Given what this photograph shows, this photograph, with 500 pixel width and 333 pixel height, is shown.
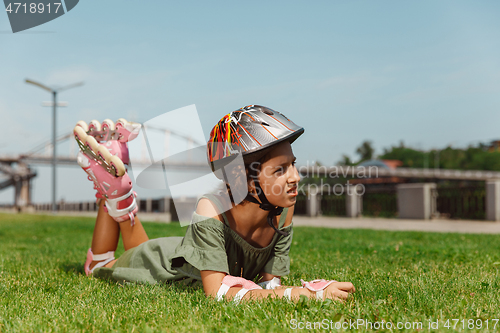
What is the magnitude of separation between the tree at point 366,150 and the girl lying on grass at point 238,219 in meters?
153

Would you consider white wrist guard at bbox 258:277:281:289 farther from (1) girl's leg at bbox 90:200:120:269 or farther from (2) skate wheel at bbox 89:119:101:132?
(2) skate wheel at bbox 89:119:101:132

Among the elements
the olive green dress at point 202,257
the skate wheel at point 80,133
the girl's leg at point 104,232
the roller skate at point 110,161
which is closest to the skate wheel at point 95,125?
the roller skate at point 110,161

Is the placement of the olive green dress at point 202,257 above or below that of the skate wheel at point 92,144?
below

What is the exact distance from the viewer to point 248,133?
295cm

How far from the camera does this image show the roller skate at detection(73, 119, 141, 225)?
3.82m

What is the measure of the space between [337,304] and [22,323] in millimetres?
2051

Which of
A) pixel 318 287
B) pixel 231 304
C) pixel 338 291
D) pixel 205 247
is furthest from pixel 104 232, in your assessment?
pixel 338 291

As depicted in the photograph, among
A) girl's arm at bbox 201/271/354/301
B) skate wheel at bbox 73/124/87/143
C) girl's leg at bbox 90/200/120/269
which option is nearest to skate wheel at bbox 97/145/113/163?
skate wheel at bbox 73/124/87/143

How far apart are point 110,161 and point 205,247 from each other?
4.59 ft

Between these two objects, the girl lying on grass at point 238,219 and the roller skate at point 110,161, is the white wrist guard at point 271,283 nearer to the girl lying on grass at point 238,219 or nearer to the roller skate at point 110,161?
the girl lying on grass at point 238,219

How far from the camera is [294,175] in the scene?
117 inches

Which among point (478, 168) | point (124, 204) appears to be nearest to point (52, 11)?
point (124, 204)

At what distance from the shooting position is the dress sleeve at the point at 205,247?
294 cm

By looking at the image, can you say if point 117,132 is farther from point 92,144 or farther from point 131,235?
point 131,235
